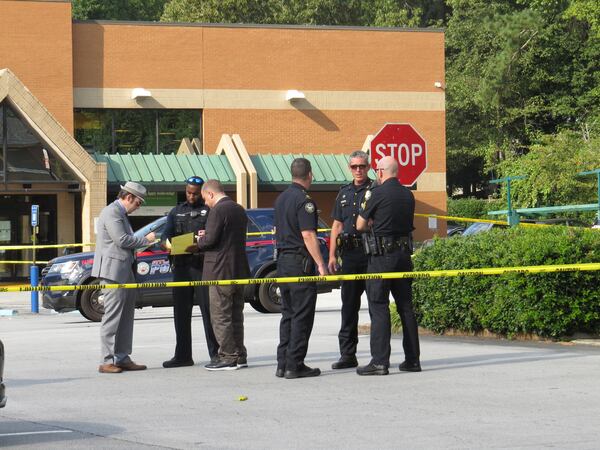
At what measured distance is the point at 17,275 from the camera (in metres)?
38.1

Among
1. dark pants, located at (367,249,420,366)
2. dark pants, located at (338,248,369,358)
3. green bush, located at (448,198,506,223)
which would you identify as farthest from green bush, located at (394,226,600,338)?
green bush, located at (448,198,506,223)

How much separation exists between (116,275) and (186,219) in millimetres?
1036

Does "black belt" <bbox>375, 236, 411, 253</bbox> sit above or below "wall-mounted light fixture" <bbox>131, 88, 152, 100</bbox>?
below

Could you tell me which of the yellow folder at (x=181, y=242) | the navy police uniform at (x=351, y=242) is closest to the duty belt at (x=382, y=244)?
the navy police uniform at (x=351, y=242)

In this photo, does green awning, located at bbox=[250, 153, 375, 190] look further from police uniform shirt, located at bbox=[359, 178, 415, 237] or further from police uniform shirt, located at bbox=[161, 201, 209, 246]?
police uniform shirt, located at bbox=[359, 178, 415, 237]

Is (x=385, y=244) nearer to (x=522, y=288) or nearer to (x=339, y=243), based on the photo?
(x=339, y=243)

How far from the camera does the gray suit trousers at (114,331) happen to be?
39.6 ft

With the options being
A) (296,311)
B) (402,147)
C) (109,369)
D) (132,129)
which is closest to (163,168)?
(132,129)

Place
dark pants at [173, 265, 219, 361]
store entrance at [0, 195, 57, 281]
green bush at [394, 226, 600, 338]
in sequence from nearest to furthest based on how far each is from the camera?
1. dark pants at [173, 265, 219, 361]
2. green bush at [394, 226, 600, 338]
3. store entrance at [0, 195, 57, 281]

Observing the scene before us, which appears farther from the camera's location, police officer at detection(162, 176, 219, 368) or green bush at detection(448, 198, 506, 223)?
green bush at detection(448, 198, 506, 223)

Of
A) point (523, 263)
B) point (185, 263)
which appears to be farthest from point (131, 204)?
point (523, 263)

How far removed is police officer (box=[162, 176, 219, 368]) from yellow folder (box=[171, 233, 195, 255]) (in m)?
0.25

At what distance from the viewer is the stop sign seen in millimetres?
15711

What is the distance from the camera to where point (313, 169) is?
39.8 m
